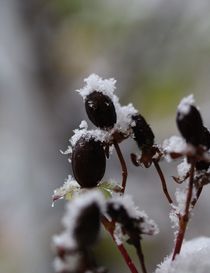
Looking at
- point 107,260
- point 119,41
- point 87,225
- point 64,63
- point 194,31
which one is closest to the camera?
point 87,225

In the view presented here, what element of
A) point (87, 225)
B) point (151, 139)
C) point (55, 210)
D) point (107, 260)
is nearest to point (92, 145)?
point (151, 139)

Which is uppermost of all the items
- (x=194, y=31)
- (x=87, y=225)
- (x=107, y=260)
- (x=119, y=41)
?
(x=119, y=41)

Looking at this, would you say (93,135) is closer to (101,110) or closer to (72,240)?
(101,110)

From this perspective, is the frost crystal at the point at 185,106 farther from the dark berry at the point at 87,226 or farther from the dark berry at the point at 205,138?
the dark berry at the point at 87,226

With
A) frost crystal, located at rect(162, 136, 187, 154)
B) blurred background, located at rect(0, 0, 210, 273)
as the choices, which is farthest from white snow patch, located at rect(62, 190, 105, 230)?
blurred background, located at rect(0, 0, 210, 273)

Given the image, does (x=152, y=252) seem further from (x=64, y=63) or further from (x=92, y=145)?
(x=92, y=145)

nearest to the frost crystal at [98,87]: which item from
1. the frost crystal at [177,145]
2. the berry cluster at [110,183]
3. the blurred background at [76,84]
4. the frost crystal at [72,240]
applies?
the berry cluster at [110,183]

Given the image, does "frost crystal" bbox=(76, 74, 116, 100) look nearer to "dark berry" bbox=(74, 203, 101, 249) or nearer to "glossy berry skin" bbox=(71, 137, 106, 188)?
"glossy berry skin" bbox=(71, 137, 106, 188)
